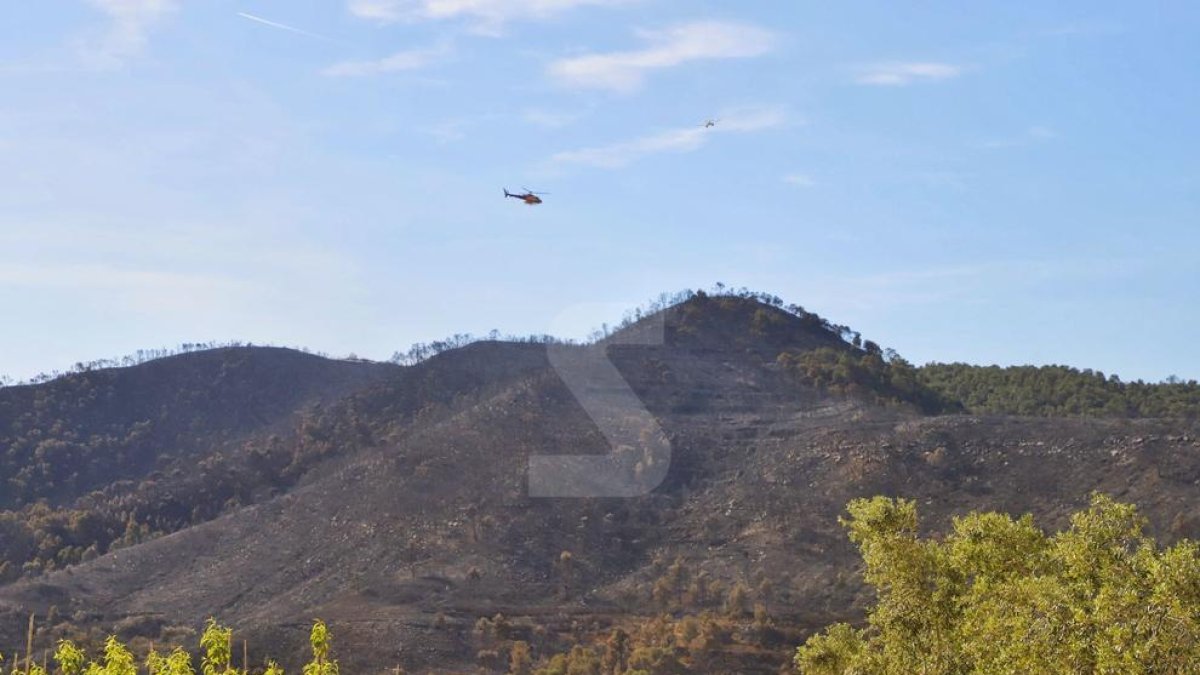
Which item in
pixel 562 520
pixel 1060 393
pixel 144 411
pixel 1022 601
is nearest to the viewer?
pixel 1022 601

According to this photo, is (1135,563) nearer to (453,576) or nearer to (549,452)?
(453,576)

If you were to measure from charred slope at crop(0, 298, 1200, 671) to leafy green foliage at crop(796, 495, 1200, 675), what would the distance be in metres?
25.4

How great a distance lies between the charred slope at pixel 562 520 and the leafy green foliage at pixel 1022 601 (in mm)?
25425

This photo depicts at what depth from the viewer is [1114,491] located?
2216 inches

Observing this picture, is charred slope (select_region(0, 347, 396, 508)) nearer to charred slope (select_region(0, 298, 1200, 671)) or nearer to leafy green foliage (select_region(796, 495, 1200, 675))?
charred slope (select_region(0, 298, 1200, 671))

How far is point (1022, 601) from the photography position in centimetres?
1714

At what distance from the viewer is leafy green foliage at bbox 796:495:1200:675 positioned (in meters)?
14.6

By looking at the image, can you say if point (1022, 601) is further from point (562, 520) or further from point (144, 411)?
point (144, 411)

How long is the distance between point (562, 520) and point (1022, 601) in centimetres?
4425

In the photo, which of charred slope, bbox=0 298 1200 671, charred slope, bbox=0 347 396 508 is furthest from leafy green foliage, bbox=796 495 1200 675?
charred slope, bbox=0 347 396 508

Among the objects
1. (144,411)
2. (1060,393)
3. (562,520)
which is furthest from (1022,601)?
(144,411)

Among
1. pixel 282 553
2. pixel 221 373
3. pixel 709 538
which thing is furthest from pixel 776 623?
pixel 221 373

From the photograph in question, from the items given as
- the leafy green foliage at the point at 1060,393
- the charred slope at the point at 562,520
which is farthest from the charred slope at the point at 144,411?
the leafy green foliage at the point at 1060,393

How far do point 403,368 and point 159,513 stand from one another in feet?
70.0
